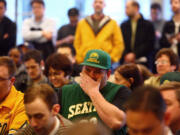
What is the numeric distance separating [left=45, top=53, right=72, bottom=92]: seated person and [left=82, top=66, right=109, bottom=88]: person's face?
1.10 meters

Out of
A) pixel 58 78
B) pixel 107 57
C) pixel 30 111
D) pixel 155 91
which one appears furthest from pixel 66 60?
pixel 155 91

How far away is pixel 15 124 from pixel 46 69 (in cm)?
162

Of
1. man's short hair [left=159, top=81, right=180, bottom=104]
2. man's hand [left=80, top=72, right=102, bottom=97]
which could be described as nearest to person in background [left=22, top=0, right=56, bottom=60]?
man's hand [left=80, top=72, right=102, bottom=97]

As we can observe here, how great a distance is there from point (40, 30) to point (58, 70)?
7.97ft

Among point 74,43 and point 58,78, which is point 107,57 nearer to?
point 58,78

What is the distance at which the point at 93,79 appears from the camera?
386cm

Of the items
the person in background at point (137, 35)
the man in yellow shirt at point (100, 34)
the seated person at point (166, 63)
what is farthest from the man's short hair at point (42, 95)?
the person in background at point (137, 35)

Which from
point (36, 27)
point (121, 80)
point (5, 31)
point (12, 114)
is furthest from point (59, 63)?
point (5, 31)

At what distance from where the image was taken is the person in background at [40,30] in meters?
7.29

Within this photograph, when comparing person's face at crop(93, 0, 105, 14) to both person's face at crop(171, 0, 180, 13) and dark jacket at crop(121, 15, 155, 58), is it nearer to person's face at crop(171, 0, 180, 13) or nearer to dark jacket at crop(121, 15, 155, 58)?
dark jacket at crop(121, 15, 155, 58)

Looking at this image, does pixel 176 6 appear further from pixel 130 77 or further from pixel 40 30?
pixel 130 77

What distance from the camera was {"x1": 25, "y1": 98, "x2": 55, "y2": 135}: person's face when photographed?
2932 mm

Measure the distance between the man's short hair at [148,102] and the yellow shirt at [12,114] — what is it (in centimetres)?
140

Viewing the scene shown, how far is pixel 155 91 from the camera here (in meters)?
2.49
